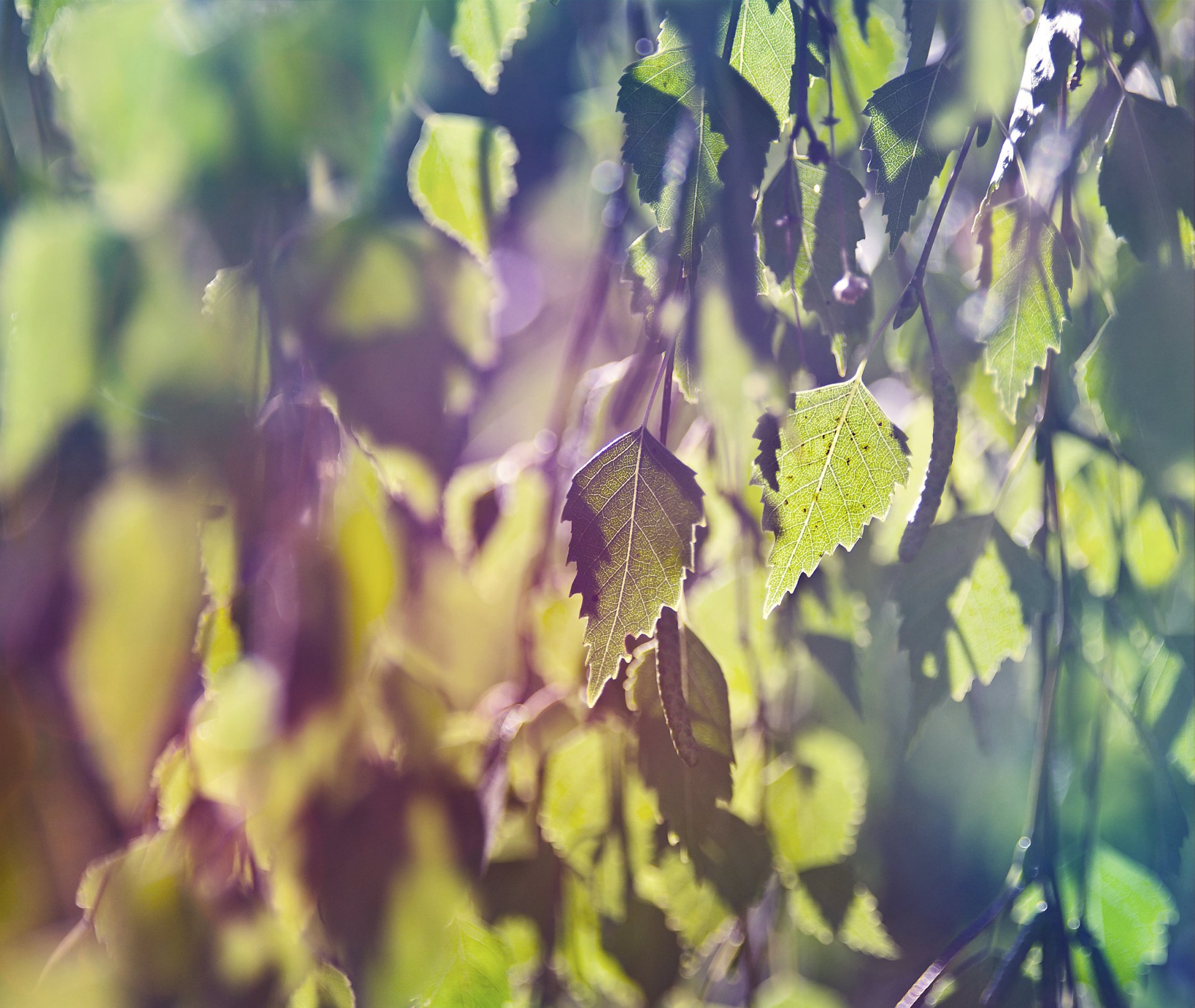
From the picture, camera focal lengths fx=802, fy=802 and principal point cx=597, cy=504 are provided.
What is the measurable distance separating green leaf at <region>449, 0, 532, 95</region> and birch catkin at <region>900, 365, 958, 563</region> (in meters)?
0.26

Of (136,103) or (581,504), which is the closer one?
(581,504)

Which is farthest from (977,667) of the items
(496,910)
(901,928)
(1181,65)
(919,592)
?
(901,928)

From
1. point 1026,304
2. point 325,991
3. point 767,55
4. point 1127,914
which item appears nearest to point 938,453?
point 1026,304

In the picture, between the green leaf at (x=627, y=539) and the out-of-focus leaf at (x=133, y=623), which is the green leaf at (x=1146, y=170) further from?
the out-of-focus leaf at (x=133, y=623)

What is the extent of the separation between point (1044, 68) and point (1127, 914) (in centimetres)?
40

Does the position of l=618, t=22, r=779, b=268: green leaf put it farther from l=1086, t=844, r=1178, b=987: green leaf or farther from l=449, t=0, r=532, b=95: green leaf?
l=1086, t=844, r=1178, b=987: green leaf

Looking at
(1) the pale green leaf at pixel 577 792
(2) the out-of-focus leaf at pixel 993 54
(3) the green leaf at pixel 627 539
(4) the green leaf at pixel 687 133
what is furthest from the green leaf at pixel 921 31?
(1) the pale green leaf at pixel 577 792

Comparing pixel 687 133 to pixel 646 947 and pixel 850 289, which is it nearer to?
pixel 850 289

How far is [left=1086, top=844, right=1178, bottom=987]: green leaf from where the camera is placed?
1.27 feet

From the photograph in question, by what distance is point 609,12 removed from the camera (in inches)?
24.3

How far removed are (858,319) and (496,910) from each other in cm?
37

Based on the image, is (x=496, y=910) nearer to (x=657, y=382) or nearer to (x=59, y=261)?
(x=657, y=382)

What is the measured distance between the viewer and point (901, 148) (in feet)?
0.99

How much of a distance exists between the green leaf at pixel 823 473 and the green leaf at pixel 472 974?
280 millimetres
